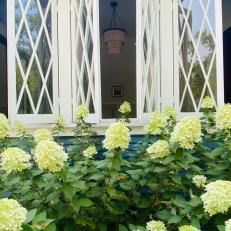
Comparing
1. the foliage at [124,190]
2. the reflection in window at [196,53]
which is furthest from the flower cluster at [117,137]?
the reflection in window at [196,53]

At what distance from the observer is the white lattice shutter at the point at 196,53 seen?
270 centimetres

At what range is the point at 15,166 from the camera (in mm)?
1315

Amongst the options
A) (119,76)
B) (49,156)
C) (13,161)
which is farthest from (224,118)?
(119,76)

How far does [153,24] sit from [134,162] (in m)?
1.33

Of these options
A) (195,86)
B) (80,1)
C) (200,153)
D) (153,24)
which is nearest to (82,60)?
(80,1)

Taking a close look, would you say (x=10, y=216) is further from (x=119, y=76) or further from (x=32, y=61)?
(x=119, y=76)

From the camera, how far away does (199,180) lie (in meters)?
1.63

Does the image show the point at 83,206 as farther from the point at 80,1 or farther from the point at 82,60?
the point at 80,1

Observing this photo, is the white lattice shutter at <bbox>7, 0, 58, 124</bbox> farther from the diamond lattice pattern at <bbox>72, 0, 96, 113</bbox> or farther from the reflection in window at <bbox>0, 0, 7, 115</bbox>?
the reflection in window at <bbox>0, 0, 7, 115</bbox>

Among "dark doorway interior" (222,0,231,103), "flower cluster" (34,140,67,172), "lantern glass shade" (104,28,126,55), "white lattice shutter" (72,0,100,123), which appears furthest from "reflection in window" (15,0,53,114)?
"dark doorway interior" (222,0,231,103)

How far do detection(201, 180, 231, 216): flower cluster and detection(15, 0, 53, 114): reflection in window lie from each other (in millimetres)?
1810

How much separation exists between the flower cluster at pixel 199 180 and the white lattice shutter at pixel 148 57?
0.92 metres

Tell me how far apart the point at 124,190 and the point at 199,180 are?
40 centimetres

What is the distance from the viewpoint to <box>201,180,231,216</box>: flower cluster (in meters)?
1.11
